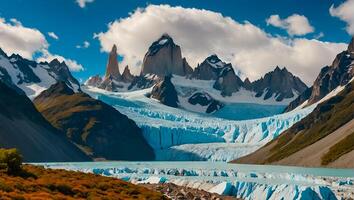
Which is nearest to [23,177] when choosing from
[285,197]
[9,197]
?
[9,197]

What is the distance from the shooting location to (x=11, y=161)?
126 feet

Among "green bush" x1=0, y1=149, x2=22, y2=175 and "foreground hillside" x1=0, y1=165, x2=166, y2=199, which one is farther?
"green bush" x1=0, y1=149, x2=22, y2=175

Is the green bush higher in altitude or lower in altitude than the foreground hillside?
higher

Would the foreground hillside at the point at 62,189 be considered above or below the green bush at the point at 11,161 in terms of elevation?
below

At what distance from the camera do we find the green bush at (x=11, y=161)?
38.1m

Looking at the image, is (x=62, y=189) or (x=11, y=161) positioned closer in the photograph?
(x=62, y=189)

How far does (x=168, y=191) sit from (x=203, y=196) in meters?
4.87

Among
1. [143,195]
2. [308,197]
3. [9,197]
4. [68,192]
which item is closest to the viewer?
[9,197]

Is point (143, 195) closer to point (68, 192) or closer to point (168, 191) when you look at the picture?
point (68, 192)

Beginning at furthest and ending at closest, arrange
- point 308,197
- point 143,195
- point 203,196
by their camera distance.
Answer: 1. point 308,197
2. point 203,196
3. point 143,195

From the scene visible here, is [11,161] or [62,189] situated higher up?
[11,161]

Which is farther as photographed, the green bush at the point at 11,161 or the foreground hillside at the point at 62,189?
the green bush at the point at 11,161

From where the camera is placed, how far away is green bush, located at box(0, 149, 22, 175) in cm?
3806

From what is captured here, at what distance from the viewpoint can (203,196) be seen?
55.2 meters
